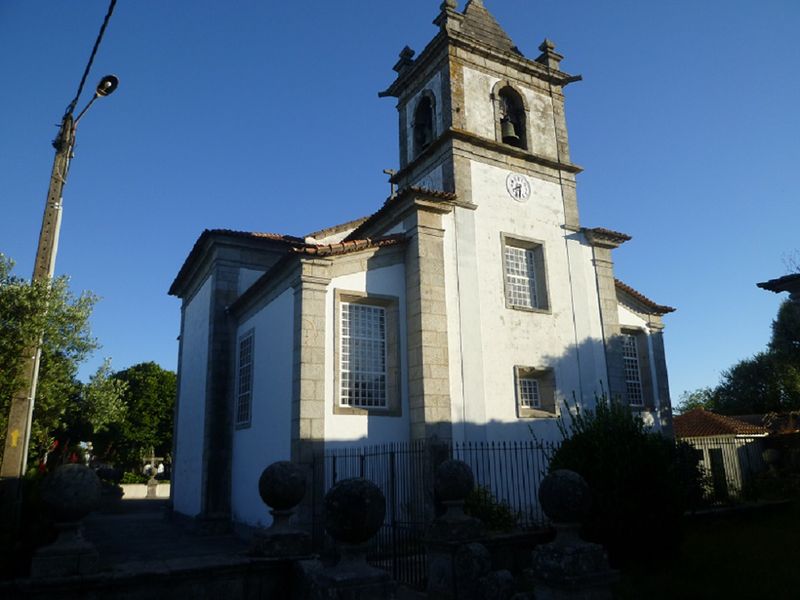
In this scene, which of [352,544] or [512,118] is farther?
[512,118]

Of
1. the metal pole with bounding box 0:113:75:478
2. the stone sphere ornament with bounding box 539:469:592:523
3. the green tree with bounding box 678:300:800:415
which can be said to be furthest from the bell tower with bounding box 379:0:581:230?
the green tree with bounding box 678:300:800:415

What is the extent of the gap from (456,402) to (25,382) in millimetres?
7605

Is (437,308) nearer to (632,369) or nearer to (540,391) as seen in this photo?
(540,391)

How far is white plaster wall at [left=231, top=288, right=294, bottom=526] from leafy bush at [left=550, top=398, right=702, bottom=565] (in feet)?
18.3

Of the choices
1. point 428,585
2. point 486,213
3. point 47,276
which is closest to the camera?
point 428,585

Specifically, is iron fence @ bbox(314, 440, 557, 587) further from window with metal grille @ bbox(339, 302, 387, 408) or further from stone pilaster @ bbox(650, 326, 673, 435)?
stone pilaster @ bbox(650, 326, 673, 435)

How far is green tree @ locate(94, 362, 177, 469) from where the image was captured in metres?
37.8

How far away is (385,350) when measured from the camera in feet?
39.9

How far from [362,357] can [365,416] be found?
1.26 meters

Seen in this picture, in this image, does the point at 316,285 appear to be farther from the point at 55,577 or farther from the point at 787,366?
the point at 787,366

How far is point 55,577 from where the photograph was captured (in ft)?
15.5

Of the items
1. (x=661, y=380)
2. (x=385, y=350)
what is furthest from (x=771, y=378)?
(x=385, y=350)

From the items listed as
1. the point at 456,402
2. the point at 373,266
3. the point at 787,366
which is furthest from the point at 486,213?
the point at 787,366

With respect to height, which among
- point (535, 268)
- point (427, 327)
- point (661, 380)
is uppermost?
point (535, 268)
